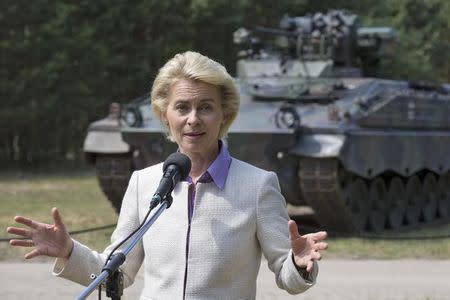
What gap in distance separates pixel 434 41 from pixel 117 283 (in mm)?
39988

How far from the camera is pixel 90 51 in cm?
2958

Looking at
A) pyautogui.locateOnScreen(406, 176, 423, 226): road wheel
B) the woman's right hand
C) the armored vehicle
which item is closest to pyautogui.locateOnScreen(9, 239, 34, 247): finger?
the woman's right hand

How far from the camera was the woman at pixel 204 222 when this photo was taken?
3.70 metres

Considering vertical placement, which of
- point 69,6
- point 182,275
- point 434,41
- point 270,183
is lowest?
point 434,41

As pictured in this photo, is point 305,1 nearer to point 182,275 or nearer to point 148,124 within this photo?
point 148,124

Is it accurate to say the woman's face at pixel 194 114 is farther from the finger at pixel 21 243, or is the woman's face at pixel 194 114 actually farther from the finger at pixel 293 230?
the finger at pixel 21 243

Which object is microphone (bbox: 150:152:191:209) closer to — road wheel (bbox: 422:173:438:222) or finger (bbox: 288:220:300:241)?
finger (bbox: 288:220:300:241)

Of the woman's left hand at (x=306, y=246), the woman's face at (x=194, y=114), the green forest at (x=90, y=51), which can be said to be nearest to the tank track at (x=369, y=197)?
the woman's face at (x=194, y=114)

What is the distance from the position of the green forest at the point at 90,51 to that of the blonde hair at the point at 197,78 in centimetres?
2245

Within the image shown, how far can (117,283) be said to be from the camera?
3.25 meters

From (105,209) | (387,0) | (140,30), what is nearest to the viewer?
(105,209)

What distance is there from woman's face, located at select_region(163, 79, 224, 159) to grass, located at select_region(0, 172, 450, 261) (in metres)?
7.43

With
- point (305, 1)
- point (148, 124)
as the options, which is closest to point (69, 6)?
point (305, 1)

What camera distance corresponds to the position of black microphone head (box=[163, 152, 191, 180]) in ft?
11.5
